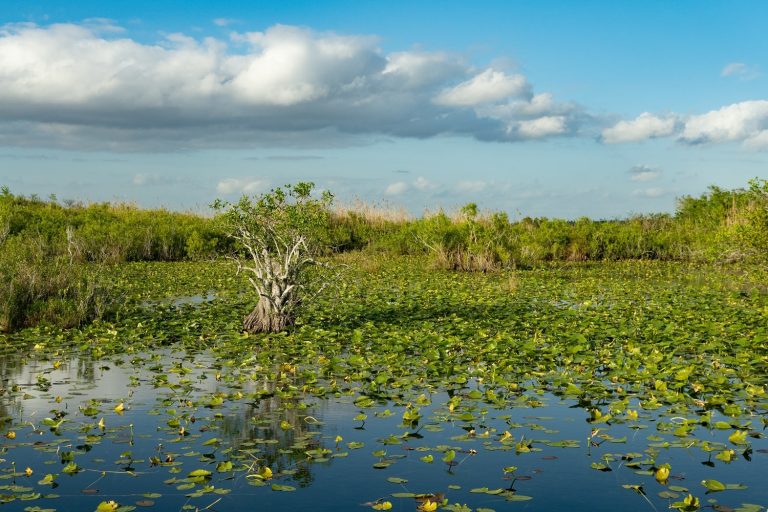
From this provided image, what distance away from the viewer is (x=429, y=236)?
25656 mm

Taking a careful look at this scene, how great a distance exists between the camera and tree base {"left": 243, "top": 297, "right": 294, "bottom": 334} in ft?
41.9

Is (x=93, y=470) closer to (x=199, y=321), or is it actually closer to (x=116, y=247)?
(x=199, y=321)

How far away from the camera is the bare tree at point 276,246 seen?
42.0 feet

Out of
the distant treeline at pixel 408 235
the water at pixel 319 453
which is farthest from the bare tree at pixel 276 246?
the distant treeline at pixel 408 235

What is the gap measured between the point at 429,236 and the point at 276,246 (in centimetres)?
1314

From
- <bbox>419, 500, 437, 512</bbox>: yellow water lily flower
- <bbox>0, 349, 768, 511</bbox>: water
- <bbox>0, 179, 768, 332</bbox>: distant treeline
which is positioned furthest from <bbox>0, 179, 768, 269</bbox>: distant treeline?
<bbox>419, 500, 437, 512</bbox>: yellow water lily flower

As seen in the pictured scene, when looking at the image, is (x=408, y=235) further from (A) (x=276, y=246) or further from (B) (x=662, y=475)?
(B) (x=662, y=475)

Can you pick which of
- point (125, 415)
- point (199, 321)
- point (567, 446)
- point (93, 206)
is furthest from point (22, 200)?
point (567, 446)

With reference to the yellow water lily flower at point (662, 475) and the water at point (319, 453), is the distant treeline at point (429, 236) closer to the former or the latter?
the water at point (319, 453)

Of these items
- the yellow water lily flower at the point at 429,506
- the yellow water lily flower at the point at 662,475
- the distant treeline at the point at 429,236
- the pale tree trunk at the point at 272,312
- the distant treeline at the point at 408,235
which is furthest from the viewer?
the distant treeline at the point at 408,235

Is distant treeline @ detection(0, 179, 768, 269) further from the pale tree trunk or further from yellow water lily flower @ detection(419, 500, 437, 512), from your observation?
yellow water lily flower @ detection(419, 500, 437, 512)

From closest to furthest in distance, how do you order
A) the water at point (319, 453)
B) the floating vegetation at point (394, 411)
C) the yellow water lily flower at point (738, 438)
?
the water at point (319, 453) < the floating vegetation at point (394, 411) < the yellow water lily flower at point (738, 438)

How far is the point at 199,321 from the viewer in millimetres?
13750

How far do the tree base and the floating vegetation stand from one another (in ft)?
1.09
